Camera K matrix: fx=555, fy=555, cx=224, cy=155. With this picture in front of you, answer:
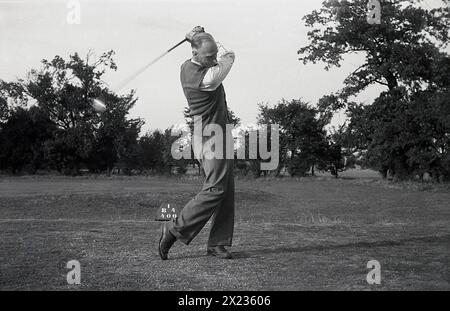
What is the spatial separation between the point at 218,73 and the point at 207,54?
0.25 metres

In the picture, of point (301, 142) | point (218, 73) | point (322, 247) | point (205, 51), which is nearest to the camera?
point (218, 73)

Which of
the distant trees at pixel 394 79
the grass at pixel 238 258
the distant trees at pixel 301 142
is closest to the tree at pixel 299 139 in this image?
the distant trees at pixel 301 142

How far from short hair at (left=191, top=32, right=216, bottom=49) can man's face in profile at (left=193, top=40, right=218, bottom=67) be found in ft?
0.10

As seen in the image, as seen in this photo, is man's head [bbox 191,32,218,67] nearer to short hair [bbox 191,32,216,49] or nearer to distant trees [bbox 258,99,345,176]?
short hair [bbox 191,32,216,49]

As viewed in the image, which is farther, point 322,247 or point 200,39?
point 322,247

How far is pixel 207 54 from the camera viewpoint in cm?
555

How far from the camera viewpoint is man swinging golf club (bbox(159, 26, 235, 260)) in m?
5.47

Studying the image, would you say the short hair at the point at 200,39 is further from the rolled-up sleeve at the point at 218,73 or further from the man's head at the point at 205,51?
the rolled-up sleeve at the point at 218,73

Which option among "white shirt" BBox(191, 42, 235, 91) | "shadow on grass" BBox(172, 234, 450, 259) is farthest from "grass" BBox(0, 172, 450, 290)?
"white shirt" BBox(191, 42, 235, 91)

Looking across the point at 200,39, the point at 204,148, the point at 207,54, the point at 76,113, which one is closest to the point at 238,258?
the point at 204,148

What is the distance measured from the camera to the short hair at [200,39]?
18.4ft

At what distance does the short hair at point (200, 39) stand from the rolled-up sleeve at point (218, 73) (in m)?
0.24

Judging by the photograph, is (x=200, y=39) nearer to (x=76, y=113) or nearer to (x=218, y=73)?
(x=218, y=73)
